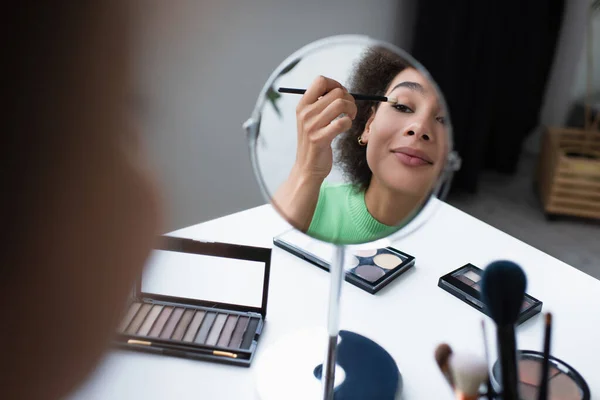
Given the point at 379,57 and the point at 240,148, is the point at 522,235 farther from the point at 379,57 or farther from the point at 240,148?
the point at 379,57

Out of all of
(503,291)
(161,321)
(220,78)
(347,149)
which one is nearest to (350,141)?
(347,149)

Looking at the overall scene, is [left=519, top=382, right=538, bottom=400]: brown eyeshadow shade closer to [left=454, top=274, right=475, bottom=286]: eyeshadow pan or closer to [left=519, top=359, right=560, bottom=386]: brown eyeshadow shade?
[left=519, top=359, right=560, bottom=386]: brown eyeshadow shade

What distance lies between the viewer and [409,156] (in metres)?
0.45

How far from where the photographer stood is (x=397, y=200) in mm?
454

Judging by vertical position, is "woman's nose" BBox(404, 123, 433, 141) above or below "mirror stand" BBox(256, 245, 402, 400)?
above

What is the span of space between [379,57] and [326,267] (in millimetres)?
302

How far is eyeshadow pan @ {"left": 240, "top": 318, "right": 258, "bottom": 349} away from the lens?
1.69 ft

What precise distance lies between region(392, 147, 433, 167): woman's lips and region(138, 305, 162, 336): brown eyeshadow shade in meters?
0.30

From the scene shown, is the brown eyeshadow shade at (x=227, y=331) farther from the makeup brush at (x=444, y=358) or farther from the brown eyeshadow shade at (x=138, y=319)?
the makeup brush at (x=444, y=358)

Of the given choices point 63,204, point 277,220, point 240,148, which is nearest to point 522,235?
point 240,148

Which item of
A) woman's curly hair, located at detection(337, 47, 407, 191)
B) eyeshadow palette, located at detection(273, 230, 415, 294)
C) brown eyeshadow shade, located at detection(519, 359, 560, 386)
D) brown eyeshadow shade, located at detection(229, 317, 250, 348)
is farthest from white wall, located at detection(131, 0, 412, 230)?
brown eyeshadow shade, located at detection(519, 359, 560, 386)

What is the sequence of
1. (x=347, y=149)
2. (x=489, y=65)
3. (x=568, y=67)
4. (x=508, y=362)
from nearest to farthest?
(x=508, y=362) < (x=347, y=149) < (x=489, y=65) < (x=568, y=67)

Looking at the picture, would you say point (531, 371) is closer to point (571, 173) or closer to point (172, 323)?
point (172, 323)

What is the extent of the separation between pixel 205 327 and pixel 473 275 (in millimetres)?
330
